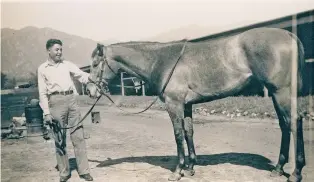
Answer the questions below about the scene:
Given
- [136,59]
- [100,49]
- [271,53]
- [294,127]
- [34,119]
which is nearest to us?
[294,127]

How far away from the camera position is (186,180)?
14.6ft

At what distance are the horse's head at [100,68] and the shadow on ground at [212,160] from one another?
175 cm

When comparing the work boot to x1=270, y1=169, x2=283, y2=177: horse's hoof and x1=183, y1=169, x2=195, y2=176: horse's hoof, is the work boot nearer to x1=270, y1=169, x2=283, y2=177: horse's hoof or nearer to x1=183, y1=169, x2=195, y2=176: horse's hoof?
x1=183, y1=169, x2=195, y2=176: horse's hoof

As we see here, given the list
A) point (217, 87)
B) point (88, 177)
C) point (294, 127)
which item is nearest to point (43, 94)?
point (88, 177)

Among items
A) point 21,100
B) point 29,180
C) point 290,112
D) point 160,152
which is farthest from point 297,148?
point 21,100

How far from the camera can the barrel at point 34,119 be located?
30.0 ft

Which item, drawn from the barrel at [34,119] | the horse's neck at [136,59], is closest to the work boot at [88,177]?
the horse's neck at [136,59]

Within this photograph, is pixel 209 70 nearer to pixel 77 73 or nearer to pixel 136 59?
pixel 136 59

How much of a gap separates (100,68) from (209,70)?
1894 mm

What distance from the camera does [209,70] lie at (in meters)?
4.51

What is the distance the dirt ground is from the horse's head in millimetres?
1592

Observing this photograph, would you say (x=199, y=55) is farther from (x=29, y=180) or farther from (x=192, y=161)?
(x=29, y=180)

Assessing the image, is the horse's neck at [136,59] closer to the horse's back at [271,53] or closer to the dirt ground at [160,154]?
the horse's back at [271,53]

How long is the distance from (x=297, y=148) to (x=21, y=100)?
16.3 meters
